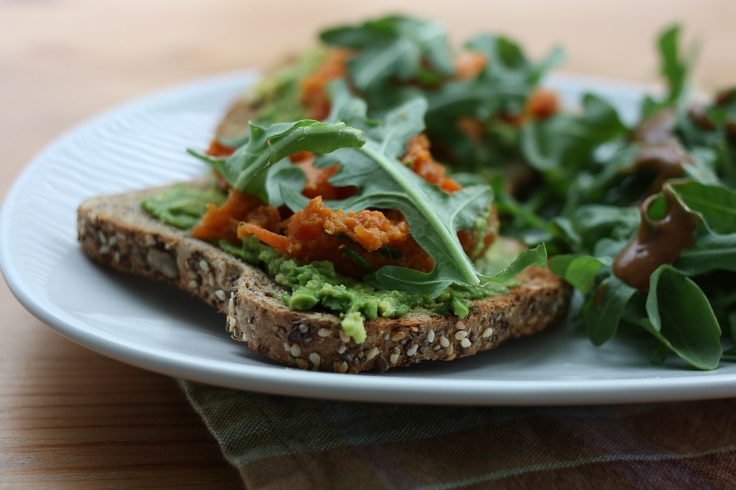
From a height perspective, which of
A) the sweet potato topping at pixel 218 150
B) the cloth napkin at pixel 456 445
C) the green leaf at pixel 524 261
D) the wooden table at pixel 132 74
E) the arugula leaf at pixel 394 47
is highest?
the arugula leaf at pixel 394 47

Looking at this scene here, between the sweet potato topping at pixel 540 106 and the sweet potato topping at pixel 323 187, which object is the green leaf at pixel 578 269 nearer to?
the sweet potato topping at pixel 323 187

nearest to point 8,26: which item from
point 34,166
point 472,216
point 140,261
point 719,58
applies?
point 34,166

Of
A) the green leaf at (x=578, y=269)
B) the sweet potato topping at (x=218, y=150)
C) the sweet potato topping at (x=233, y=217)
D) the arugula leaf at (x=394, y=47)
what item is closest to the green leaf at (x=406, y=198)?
the sweet potato topping at (x=233, y=217)

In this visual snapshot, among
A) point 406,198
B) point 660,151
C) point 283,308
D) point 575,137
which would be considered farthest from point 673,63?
point 283,308

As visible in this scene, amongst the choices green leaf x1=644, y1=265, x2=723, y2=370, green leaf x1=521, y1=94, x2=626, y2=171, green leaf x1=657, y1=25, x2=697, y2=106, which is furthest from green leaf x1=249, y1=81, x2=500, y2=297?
green leaf x1=657, y1=25, x2=697, y2=106

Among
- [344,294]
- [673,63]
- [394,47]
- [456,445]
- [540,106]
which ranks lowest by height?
[456,445]

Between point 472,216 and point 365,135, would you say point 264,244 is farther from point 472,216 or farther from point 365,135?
point 472,216

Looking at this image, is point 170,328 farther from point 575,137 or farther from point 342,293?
point 575,137
